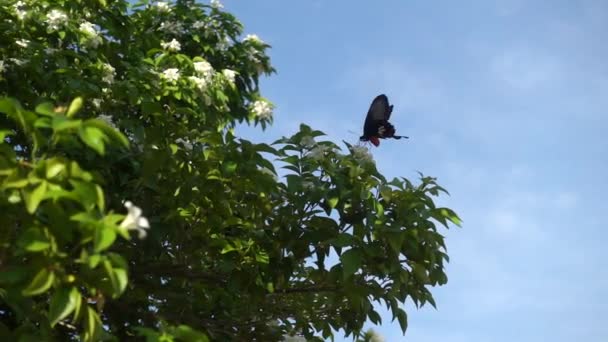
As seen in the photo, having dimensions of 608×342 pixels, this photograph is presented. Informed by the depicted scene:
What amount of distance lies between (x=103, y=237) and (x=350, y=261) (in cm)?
146

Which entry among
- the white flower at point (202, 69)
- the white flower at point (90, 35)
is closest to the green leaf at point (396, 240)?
the white flower at point (202, 69)

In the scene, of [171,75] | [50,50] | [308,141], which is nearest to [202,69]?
[171,75]

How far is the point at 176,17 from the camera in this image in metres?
5.79

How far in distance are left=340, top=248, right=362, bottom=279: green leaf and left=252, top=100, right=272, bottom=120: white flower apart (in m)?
2.52

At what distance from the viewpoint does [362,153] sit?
3832 mm

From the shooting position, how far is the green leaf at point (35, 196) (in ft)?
6.47

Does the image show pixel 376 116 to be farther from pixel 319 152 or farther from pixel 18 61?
pixel 18 61

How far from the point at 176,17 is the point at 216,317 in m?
2.65

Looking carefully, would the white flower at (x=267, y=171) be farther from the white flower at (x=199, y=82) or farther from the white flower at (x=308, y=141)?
the white flower at (x=199, y=82)

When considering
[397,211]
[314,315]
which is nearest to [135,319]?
[314,315]

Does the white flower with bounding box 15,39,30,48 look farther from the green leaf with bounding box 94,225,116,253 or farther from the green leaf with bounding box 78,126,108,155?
the green leaf with bounding box 94,225,116,253

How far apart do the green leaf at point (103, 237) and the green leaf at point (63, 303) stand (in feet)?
0.83

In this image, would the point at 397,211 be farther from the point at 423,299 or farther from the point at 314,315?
the point at 314,315

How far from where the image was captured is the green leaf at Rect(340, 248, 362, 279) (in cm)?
311
